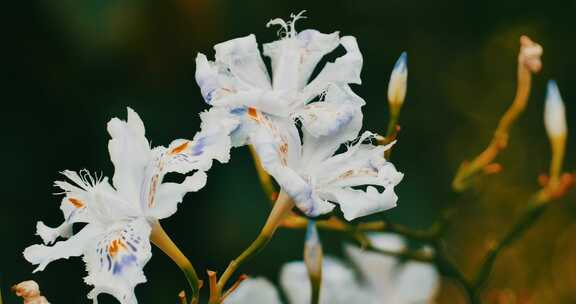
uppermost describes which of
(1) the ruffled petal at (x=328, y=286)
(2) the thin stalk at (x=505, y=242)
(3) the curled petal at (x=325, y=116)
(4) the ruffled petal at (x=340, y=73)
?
(4) the ruffled petal at (x=340, y=73)

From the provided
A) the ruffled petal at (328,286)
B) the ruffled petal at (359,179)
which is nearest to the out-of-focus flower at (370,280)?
the ruffled petal at (328,286)

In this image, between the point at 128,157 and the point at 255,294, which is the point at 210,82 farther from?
the point at 255,294

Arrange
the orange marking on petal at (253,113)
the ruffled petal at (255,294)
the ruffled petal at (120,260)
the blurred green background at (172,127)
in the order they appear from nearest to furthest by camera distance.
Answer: the ruffled petal at (120,260), the orange marking on petal at (253,113), the ruffled petal at (255,294), the blurred green background at (172,127)

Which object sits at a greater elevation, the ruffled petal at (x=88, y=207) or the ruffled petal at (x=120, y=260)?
the ruffled petal at (x=88, y=207)

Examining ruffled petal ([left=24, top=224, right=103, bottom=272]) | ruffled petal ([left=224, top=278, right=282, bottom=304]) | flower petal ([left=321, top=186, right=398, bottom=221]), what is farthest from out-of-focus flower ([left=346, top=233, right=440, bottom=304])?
ruffled petal ([left=24, top=224, right=103, bottom=272])

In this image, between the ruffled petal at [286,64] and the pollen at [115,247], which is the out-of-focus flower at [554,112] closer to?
the ruffled petal at [286,64]

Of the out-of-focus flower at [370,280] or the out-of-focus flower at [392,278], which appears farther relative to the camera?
the out-of-focus flower at [392,278]

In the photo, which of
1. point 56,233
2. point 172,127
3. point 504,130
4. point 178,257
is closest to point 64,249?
point 56,233
